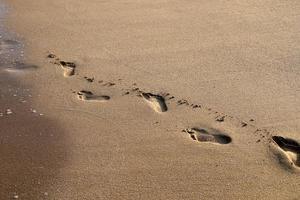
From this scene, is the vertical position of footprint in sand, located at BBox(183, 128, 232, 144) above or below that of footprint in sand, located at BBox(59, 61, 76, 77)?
below

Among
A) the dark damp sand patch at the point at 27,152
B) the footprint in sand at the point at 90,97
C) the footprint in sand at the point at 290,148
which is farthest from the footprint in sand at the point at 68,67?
the footprint in sand at the point at 290,148

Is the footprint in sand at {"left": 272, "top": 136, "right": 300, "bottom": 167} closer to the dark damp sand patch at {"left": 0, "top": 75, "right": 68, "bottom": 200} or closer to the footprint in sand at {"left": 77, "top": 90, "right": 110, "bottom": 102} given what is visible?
the footprint in sand at {"left": 77, "top": 90, "right": 110, "bottom": 102}

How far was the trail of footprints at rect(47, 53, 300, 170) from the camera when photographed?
3144mm

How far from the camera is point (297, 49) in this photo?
14.3ft

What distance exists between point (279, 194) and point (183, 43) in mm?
2013

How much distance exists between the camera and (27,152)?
313 cm

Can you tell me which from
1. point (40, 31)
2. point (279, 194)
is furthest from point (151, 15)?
point (279, 194)

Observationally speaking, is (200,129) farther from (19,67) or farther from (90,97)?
(19,67)

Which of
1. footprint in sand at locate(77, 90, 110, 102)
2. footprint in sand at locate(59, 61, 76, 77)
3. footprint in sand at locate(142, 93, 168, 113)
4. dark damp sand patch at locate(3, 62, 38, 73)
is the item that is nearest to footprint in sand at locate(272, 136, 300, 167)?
footprint in sand at locate(142, 93, 168, 113)

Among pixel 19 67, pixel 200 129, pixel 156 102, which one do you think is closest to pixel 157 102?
Result: pixel 156 102

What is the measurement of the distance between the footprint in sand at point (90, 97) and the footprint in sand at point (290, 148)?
126cm

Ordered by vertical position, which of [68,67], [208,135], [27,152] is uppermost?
[68,67]

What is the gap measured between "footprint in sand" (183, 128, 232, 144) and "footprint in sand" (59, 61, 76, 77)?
1206mm

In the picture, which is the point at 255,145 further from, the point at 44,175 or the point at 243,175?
the point at 44,175
